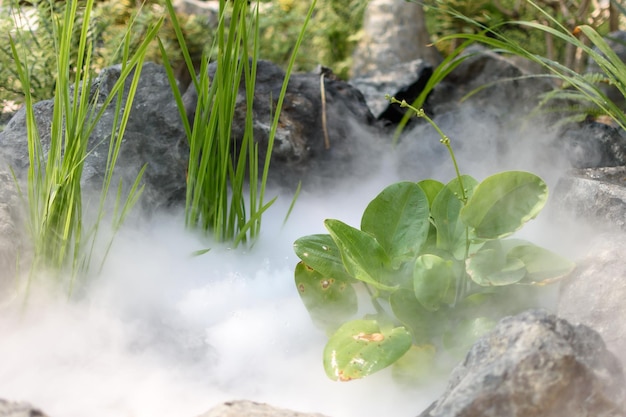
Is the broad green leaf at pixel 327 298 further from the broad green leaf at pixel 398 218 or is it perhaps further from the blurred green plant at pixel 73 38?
the blurred green plant at pixel 73 38

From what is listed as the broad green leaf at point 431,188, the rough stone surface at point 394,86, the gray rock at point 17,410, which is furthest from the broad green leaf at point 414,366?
the rough stone surface at point 394,86

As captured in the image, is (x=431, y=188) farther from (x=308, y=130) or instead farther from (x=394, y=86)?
(x=394, y=86)

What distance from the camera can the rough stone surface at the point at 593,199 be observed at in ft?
4.42

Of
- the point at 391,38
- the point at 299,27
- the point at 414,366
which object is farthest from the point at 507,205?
the point at 299,27

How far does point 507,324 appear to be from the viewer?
3.31 feet

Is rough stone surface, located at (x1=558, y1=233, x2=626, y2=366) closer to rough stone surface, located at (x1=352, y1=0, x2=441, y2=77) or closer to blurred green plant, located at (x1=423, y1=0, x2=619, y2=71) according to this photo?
blurred green plant, located at (x1=423, y1=0, x2=619, y2=71)

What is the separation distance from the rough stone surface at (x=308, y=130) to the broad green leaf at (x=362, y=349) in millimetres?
805

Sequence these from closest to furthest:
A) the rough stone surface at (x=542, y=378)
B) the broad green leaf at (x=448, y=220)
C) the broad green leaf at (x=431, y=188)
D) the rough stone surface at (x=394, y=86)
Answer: the rough stone surface at (x=542, y=378), the broad green leaf at (x=448, y=220), the broad green leaf at (x=431, y=188), the rough stone surface at (x=394, y=86)

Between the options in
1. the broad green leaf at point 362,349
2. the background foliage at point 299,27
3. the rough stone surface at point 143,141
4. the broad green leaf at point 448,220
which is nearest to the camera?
the broad green leaf at point 362,349

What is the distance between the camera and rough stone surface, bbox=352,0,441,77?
11.1ft

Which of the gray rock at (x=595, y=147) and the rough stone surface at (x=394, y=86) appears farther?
the rough stone surface at (x=394, y=86)

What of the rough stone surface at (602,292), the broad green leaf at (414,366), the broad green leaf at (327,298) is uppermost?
the rough stone surface at (602,292)

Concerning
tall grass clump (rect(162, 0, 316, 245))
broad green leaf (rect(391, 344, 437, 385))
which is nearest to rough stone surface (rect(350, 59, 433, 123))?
tall grass clump (rect(162, 0, 316, 245))

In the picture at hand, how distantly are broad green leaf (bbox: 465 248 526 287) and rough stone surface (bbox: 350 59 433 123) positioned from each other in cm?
127
